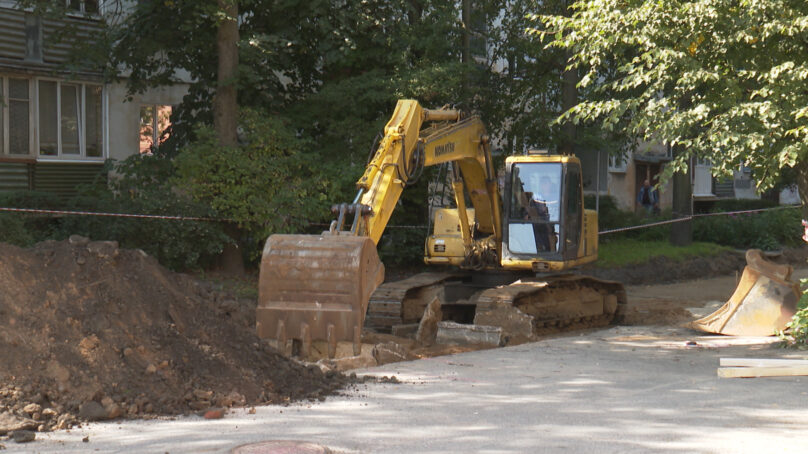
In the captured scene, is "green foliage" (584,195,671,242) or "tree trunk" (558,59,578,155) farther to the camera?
"green foliage" (584,195,671,242)

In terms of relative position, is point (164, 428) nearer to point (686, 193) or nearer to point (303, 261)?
point (303, 261)

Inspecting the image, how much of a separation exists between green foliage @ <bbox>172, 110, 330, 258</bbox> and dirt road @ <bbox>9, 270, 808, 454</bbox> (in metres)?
7.25

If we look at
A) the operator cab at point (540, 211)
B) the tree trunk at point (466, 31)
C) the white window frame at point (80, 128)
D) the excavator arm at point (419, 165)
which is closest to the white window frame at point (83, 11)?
the white window frame at point (80, 128)

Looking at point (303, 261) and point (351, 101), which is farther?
point (351, 101)

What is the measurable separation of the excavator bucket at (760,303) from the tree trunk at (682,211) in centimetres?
1427

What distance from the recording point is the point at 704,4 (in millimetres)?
11781

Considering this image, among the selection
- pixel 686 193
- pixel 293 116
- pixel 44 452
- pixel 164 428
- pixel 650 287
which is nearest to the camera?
pixel 44 452

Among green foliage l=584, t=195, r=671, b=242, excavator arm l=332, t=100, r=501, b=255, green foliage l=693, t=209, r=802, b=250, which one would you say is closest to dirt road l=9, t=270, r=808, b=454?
excavator arm l=332, t=100, r=501, b=255

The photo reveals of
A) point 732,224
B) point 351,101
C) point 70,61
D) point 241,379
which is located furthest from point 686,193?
point 241,379

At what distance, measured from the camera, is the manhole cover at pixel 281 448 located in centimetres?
698

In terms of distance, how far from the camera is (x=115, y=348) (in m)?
8.84

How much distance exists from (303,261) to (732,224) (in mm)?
24298

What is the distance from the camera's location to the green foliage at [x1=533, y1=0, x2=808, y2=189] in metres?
11.6

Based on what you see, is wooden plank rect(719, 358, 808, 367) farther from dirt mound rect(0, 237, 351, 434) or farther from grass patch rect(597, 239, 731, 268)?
grass patch rect(597, 239, 731, 268)
